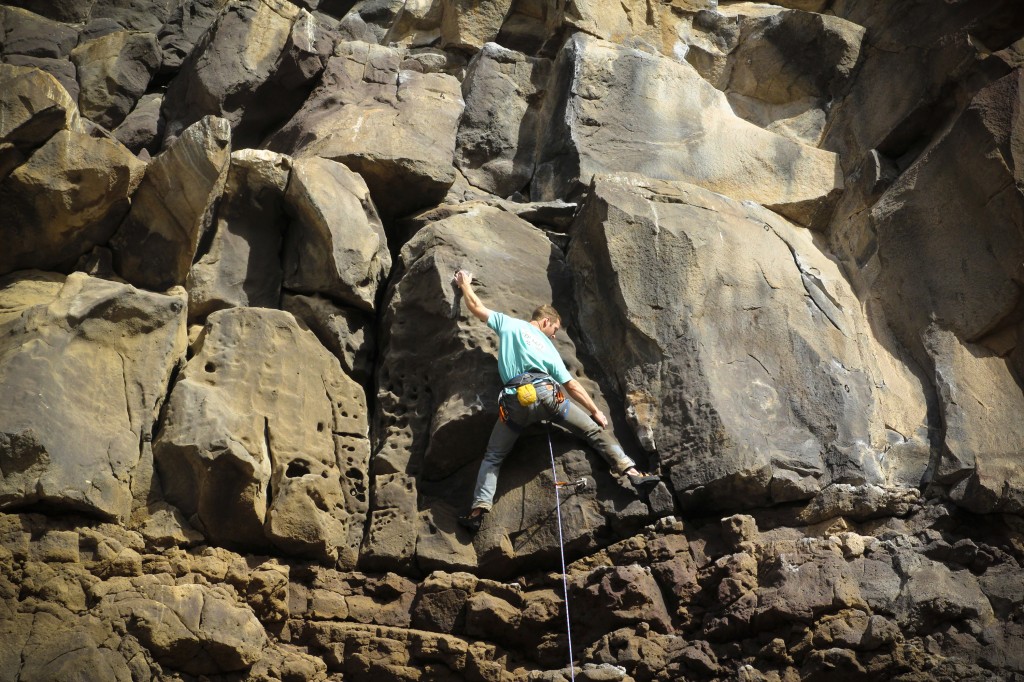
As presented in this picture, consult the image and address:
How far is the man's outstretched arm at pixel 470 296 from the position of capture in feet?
31.2

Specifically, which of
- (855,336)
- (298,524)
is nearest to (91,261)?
(298,524)

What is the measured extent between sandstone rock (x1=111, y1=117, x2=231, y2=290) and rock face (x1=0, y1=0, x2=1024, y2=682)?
0.03 metres

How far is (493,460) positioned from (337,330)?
2101mm

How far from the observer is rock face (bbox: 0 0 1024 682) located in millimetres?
8125

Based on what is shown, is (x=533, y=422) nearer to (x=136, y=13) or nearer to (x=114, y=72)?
(x=114, y=72)

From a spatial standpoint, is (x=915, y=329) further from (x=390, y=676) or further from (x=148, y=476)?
(x=148, y=476)

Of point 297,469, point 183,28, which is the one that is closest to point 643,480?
point 297,469

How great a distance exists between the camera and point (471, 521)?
909 centimetres

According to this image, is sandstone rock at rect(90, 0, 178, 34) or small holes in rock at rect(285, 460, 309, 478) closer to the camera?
small holes in rock at rect(285, 460, 309, 478)

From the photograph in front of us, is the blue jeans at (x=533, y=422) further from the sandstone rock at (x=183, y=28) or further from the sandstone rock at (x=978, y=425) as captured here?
the sandstone rock at (x=183, y=28)

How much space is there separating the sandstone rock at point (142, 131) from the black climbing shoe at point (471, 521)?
20.7 ft

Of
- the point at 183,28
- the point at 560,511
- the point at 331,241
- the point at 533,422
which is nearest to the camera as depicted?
the point at 560,511

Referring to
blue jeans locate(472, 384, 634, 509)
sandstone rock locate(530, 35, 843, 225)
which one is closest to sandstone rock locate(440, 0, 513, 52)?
sandstone rock locate(530, 35, 843, 225)

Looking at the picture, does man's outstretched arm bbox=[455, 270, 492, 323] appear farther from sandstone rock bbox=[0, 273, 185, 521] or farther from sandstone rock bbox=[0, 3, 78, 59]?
sandstone rock bbox=[0, 3, 78, 59]
